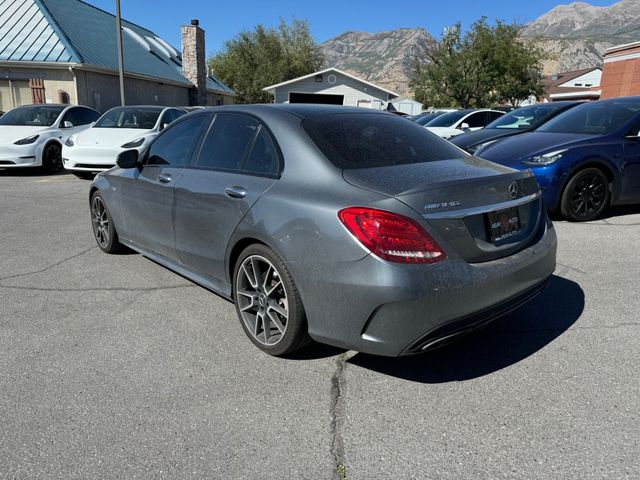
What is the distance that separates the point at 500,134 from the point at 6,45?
72.2 feet

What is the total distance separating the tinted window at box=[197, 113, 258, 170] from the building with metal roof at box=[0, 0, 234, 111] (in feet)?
65.3

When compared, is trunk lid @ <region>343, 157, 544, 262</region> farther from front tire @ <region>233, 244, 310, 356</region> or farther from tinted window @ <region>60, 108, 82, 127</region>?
tinted window @ <region>60, 108, 82, 127</region>

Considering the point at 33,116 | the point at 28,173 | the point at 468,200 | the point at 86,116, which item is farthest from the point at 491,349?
the point at 86,116

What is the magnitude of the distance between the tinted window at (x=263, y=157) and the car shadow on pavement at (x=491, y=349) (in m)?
1.32

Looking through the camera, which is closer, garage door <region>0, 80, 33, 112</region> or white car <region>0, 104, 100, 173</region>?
white car <region>0, 104, 100, 173</region>

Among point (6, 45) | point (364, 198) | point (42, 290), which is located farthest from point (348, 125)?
point (6, 45)

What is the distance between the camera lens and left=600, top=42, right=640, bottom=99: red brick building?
26.4 m

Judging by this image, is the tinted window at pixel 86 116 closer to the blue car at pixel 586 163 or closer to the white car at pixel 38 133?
the white car at pixel 38 133

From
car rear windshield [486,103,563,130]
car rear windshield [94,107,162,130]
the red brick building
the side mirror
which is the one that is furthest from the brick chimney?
the side mirror

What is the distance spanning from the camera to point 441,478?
85.0 inches

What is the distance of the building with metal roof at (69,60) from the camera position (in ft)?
69.1

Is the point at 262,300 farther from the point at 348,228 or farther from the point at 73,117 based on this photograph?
the point at 73,117

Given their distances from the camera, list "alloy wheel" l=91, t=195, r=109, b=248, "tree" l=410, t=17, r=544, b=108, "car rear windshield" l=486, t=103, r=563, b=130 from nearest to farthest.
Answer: "alloy wheel" l=91, t=195, r=109, b=248, "car rear windshield" l=486, t=103, r=563, b=130, "tree" l=410, t=17, r=544, b=108

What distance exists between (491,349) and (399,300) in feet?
3.74
